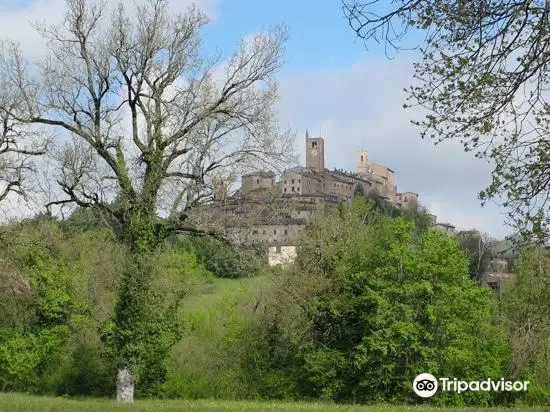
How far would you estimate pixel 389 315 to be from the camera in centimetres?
2938

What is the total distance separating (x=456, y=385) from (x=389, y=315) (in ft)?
11.9

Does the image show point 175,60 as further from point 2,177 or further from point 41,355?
point 41,355

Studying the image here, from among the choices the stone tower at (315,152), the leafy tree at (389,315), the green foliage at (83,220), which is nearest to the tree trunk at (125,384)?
the green foliage at (83,220)

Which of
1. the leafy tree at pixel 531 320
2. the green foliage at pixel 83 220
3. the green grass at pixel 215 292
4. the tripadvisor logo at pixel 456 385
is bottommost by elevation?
the tripadvisor logo at pixel 456 385

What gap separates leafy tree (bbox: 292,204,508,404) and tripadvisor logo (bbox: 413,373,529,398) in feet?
1.07

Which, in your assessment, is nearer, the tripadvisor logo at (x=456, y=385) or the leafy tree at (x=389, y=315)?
the tripadvisor logo at (x=456, y=385)

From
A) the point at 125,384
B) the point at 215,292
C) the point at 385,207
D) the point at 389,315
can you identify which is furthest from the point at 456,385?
the point at 385,207

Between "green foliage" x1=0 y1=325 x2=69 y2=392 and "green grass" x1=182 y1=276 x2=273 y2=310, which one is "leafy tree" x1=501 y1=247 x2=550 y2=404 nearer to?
"green grass" x1=182 y1=276 x2=273 y2=310

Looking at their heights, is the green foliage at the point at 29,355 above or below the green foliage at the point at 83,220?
below

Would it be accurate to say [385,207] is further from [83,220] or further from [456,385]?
[83,220]

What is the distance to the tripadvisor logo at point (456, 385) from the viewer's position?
28.1 metres

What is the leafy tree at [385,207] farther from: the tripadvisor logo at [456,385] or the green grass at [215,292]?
the tripadvisor logo at [456,385]

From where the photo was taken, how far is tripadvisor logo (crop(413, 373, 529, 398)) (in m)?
28.1

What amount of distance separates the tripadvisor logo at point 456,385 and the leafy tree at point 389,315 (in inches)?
12.8
